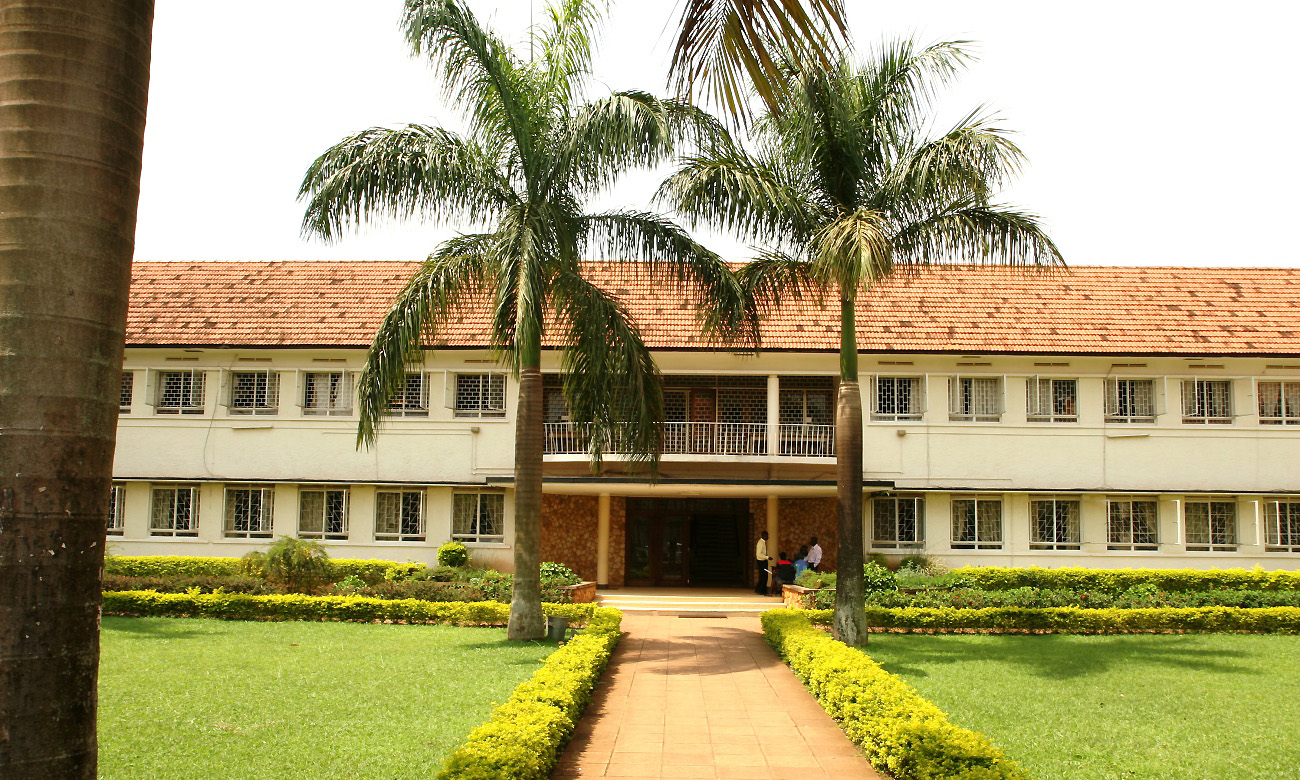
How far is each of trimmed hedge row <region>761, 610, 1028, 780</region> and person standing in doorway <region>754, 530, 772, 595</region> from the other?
11.4 m

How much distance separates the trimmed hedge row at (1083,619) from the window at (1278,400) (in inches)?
280

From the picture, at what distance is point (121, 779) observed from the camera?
7.24 meters

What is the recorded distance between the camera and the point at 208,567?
22.2 m

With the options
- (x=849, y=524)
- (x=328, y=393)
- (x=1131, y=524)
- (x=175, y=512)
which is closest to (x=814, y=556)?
(x=1131, y=524)

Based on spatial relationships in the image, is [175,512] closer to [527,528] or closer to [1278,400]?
[527,528]

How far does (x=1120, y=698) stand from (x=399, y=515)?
16.9 metres

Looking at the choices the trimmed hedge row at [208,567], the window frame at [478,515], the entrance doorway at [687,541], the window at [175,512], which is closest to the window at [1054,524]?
the entrance doorway at [687,541]

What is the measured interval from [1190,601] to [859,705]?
1294 centimetres

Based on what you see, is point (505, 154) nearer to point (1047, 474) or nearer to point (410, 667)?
point (410, 667)

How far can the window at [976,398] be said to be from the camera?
23.8 meters

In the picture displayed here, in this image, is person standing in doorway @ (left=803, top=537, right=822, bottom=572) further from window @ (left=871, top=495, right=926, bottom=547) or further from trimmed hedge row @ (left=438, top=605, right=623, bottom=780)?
trimmed hedge row @ (left=438, top=605, right=623, bottom=780)

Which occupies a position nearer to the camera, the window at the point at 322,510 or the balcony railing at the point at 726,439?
the balcony railing at the point at 726,439

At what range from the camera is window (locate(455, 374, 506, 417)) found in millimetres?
24172

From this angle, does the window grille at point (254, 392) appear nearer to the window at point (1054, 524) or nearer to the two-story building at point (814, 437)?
the two-story building at point (814, 437)
